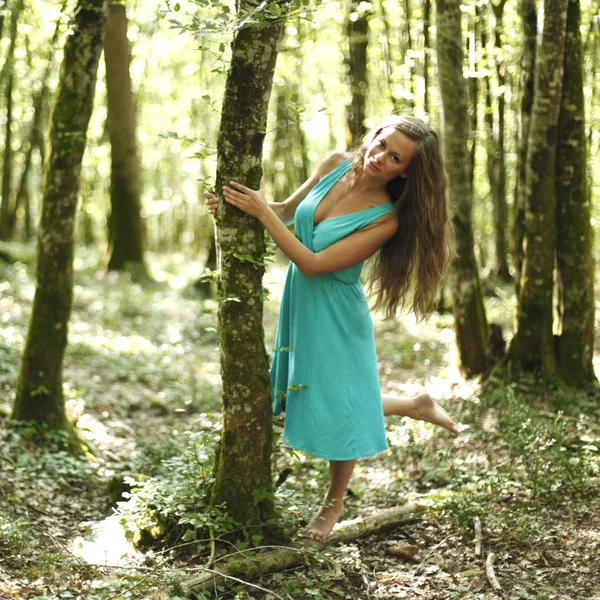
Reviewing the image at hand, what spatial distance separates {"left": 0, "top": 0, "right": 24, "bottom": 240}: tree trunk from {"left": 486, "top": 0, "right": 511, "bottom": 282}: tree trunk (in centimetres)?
945

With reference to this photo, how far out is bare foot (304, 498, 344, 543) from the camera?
405 centimetres

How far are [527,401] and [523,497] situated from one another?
2.04 meters

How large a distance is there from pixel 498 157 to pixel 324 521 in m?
11.9

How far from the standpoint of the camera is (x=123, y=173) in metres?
16.3

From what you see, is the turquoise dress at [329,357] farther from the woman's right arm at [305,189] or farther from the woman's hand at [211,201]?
the woman's hand at [211,201]

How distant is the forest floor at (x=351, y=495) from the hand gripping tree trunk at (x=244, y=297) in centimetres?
26

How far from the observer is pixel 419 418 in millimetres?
4727

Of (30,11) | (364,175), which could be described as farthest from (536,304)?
(30,11)

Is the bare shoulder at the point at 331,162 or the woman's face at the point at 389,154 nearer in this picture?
the woman's face at the point at 389,154

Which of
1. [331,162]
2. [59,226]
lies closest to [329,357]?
[331,162]

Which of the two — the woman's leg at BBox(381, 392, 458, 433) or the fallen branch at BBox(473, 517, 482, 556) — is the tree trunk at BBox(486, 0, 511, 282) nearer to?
the woman's leg at BBox(381, 392, 458, 433)

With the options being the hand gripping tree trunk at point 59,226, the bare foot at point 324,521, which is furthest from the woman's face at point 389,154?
the hand gripping tree trunk at point 59,226

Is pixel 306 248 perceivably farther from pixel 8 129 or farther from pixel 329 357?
pixel 8 129

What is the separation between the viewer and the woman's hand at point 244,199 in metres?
3.44
